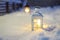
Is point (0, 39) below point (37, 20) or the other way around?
below

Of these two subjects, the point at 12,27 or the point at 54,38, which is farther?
the point at 12,27

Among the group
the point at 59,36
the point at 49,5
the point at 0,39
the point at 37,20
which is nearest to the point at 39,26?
the point at 37,20

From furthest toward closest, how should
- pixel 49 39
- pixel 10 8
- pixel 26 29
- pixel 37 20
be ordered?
1. pixel 10 8
2. pixel 26 29
3. pixel 37 20
4. pixel 49 39

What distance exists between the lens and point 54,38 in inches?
A: 147

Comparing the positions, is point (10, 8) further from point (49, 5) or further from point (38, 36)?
point (38, 36)

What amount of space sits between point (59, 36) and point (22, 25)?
1.40 metres

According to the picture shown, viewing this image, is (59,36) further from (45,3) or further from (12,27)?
(45,3)

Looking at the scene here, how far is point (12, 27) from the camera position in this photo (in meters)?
4.70

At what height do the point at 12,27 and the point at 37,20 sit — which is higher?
the point at 37,20

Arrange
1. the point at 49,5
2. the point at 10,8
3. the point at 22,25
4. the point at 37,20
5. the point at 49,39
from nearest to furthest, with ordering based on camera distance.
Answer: the point at 49,39 < the point at 37,20 < the point at 22,25 < the point at 10,8 < the point at 49,5

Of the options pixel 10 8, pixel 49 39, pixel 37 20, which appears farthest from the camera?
pixel 10 8

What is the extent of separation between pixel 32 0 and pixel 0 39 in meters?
5.69

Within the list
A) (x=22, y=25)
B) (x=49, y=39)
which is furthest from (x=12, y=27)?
(x=49, y=39)

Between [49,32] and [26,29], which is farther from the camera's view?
[26,29]
